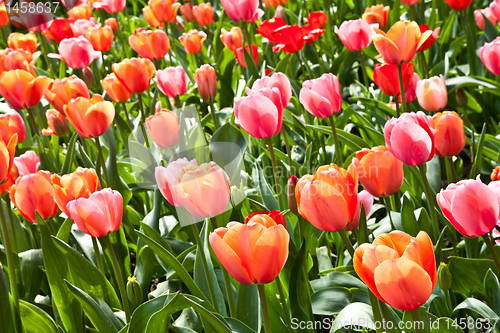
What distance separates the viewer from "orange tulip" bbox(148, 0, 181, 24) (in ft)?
8.56

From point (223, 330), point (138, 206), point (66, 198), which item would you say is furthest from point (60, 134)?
point (223, 330)

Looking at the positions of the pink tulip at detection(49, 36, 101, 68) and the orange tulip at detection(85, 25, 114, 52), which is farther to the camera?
the orange tulip at detection(85, 25, 114, 52)

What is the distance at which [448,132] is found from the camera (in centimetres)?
110

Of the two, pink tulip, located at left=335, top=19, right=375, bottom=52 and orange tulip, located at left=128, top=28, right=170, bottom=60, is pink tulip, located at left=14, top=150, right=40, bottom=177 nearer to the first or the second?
orange tulip, located at left=128, top=28, right=170, bottom=60

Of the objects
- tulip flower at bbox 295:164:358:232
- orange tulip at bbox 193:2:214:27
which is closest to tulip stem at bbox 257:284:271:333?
tulip flower at bbox 295:164:358:232

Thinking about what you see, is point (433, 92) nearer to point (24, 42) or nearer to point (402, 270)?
point (402, 270)

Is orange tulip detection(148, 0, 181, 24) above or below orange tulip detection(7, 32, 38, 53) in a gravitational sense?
above

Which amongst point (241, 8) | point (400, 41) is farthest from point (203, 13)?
point (400, 41)

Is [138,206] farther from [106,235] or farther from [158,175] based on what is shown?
[158,175]

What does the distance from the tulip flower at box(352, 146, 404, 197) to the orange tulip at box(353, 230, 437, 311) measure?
35 centimetres

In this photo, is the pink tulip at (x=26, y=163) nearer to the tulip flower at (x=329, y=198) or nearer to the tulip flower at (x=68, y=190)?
the tulip flower at (x=68, y=190)

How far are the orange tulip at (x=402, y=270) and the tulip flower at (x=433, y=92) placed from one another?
0.85 m

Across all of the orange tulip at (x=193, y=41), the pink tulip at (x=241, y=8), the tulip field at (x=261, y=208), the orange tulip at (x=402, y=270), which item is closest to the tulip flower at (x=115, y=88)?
the tulip field at (x=261, y=208)

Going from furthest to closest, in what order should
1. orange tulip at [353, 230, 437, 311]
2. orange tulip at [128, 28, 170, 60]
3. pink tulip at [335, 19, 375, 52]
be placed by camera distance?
orange tulip at [128, 28, 170, 60] < pink tulip at [335, 19, 375, 52] < orange tulip at [353, 230, 437, 311]
